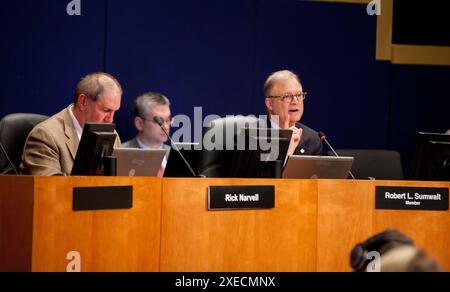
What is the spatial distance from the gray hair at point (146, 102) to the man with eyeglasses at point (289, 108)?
74 centimetres

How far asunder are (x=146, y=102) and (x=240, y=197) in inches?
83.4

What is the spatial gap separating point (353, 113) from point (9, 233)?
3.75m

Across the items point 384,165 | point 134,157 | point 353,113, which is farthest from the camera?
point 353,113

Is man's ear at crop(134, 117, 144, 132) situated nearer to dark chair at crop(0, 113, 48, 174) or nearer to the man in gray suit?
the man in gray suit

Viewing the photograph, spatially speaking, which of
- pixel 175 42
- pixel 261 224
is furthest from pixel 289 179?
pixel 175 42

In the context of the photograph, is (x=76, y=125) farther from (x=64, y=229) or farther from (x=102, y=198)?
(x=64, y=229)

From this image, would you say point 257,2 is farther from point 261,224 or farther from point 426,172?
point 261,224

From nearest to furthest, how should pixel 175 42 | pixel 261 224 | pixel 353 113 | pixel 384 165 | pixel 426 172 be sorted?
pixel 261 224, pixel 426 172, pixel 384 165, pixel 175 42, pixel 353 113

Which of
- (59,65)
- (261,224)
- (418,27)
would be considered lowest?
(261,224)

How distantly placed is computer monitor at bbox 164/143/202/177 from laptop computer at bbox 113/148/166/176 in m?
0.15

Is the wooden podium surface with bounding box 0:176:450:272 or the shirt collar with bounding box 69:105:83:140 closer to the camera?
the wooden podium surface with bounding box 0:176:450:272

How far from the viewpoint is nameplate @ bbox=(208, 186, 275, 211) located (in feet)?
11.6

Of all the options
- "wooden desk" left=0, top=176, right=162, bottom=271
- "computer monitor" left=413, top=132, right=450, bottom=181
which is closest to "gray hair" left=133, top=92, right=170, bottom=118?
"computer monitor" left=413, top=132, right=450, bottom=181

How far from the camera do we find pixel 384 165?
209 inches
